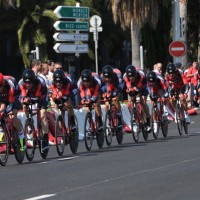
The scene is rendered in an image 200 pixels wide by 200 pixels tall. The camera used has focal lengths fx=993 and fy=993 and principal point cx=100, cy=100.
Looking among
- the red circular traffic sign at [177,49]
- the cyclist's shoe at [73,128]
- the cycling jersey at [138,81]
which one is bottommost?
the cyclist's shoe at [73,128]

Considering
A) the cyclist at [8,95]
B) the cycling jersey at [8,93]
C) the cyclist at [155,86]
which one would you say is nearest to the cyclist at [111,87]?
the cyclist at [155,86]

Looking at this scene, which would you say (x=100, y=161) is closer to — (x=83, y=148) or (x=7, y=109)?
(x=7, y=109)

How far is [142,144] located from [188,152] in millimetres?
2765

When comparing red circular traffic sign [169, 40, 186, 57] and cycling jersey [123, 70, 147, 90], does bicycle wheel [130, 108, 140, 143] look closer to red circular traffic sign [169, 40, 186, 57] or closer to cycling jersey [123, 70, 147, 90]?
cycling jersey [123, 70, 147, 90]

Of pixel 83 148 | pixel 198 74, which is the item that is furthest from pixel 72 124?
pixel 198 74

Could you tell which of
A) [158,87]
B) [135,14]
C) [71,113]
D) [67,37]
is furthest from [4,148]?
[135,14]

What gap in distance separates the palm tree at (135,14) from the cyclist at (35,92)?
20781 millimetres

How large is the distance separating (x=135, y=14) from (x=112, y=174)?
79.6ft

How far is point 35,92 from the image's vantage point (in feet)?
57.2

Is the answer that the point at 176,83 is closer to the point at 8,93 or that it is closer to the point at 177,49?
the point at 8,93

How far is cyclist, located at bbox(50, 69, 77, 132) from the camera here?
1830 centimetres

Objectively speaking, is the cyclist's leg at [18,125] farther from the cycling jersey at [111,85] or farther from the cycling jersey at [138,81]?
the cycling jersey at [138,81]

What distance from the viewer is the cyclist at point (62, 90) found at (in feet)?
60.0

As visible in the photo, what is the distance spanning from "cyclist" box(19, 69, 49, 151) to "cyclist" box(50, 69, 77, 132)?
0.72 meters
